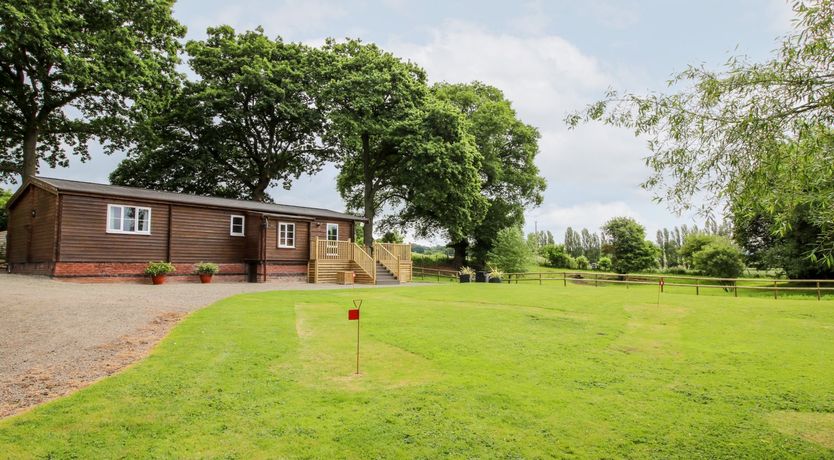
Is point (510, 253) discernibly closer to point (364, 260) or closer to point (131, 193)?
point (364, 260)

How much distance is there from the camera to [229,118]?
31047 mm

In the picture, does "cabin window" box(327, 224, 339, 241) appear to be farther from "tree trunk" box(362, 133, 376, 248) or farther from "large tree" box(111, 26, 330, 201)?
"large tree" box(111, 26, 330, 201)

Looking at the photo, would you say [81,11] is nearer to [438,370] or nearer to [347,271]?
[347,271]

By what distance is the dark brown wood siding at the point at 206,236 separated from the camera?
21.2m

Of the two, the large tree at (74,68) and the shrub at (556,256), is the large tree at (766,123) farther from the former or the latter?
the shrub at (556,256)

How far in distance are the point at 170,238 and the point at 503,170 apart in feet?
90.6

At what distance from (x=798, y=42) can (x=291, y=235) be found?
23102mm

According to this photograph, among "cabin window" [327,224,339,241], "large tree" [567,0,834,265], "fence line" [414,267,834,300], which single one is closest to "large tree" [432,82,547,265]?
"fence line" [414,267,834,300]

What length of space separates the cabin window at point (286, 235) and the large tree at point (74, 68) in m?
11.0

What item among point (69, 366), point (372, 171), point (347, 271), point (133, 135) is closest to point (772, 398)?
point (69, 366)

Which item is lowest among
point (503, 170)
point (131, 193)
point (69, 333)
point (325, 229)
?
point (69, 333)

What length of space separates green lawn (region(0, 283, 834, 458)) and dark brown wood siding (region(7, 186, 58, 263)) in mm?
12975

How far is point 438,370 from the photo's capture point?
677 centimetres

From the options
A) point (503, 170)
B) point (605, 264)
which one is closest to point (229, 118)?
point (503, 170)
